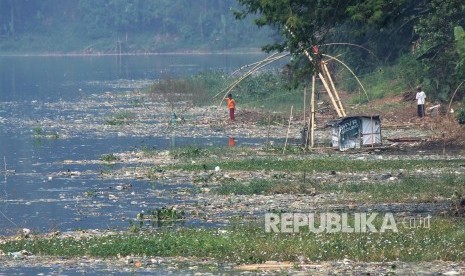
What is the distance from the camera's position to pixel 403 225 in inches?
792

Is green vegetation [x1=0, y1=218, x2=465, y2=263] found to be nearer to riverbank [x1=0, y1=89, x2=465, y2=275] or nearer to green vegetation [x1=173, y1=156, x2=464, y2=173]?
riverbank [x1=0, y1=89, x2=465, y2=275]

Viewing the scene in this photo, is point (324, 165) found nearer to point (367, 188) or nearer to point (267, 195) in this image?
point (367, 188)

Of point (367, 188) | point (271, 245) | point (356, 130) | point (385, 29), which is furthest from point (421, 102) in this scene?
point (271, 245)

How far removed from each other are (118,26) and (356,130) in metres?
112

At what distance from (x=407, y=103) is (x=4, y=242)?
27.6 metres

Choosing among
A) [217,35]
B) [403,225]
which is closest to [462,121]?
[403,225]

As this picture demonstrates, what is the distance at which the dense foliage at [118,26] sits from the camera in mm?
140375

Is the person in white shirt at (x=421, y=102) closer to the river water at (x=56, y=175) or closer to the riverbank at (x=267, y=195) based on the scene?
the riverbank at (x=267, y=195)

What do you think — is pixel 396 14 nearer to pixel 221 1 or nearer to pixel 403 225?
pixel 403 225

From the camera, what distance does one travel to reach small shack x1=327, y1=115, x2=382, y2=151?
33.2 m

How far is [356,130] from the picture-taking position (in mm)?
33344

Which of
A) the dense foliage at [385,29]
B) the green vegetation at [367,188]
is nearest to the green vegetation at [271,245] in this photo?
the green vegetation at [367,188]

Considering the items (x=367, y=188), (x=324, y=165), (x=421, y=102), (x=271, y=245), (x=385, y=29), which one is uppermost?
(x=385, y=29)

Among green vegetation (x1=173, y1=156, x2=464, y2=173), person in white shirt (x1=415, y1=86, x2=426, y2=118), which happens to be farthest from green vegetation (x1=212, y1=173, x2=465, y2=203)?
person in white shirt (x1=415, y1=86, x2=426, y2=118)
